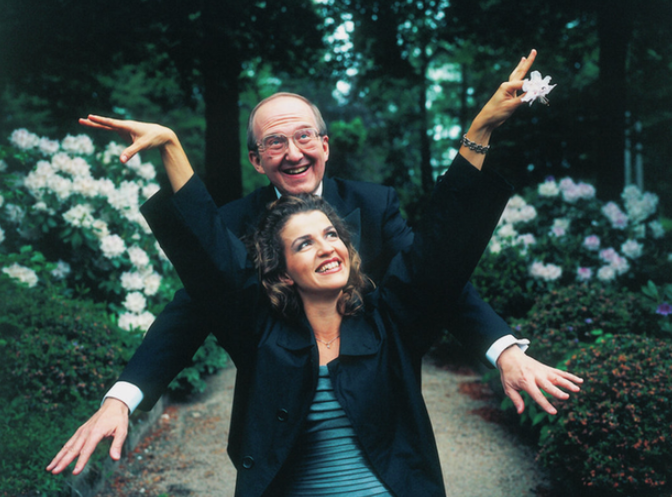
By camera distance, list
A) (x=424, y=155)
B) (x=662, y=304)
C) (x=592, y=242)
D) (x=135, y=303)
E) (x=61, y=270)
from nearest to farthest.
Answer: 1. (x=662, y=304)
2. (x=135, y=303)
3. (x=61, y=270)
4. (x=592, y=242)
5. (x=424, y=155)

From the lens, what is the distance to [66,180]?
16.9ft

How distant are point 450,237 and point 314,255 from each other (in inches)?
19.4

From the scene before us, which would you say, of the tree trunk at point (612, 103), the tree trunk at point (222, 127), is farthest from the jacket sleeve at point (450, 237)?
the tree trunk at point (222, 127)

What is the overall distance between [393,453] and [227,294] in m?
0.76

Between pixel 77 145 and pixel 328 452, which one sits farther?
pixel 77 145

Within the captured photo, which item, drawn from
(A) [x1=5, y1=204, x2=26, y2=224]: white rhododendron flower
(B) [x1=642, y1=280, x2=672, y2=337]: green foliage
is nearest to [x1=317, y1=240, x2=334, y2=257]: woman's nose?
(B) [x1=642, y1=280, x2=672, y2=337]: green foliage

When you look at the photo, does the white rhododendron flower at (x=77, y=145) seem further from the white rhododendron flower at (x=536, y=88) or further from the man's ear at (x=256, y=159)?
the white rhododendron flower at (x=536, y=88)

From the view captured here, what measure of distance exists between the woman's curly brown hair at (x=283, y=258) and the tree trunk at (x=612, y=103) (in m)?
6.31

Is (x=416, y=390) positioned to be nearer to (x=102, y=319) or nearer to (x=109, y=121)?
(x=109, y=121)

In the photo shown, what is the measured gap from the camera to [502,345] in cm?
199

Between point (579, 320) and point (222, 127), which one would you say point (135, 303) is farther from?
point (222, 127)

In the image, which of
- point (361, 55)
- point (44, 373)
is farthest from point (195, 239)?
point (361, 55)

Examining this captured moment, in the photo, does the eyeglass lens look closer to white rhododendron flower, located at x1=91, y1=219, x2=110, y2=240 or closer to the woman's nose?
the woman's nose

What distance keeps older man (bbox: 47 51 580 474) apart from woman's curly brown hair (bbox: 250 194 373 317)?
18 centimetres
